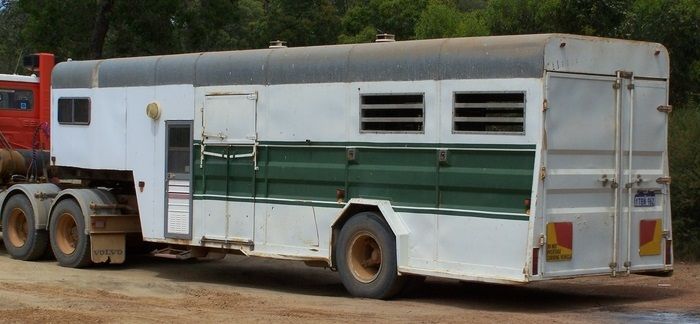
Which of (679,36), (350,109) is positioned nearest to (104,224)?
(350,109)

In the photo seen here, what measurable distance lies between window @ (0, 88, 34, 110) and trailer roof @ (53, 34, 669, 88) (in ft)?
13.8

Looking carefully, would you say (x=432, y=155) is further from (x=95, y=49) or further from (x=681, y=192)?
(x=95, y=49)

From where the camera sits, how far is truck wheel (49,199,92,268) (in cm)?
1599

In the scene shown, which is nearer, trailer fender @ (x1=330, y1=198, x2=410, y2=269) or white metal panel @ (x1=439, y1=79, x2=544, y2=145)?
→ white metal panel @ (x1=439, y1=79, x2=544, y2=145)

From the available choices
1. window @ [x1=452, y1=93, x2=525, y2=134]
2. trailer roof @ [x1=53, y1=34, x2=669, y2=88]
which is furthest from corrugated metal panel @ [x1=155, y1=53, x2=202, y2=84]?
window @ [x1=452, y1=93, x2=525, y2=134]

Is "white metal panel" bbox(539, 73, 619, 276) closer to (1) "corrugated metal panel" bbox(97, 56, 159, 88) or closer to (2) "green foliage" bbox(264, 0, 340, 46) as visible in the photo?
(1) "corrugated metal panel" bbox(97, 56, 159, 88)

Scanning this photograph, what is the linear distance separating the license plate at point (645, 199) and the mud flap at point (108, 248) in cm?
744

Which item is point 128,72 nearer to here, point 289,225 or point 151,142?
point 151,142

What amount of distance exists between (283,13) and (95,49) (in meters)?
12.9

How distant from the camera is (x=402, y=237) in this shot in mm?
12195

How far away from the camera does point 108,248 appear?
15.9m

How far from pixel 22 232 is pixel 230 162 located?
487cm

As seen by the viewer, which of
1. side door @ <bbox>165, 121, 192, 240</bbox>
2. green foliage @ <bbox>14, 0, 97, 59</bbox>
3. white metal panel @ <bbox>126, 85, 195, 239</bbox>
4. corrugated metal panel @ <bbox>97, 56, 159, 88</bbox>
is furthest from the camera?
green foliage @ <bbox>14, 0, 97, 59</bbox>

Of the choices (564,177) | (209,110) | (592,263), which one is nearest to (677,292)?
(592,263)
